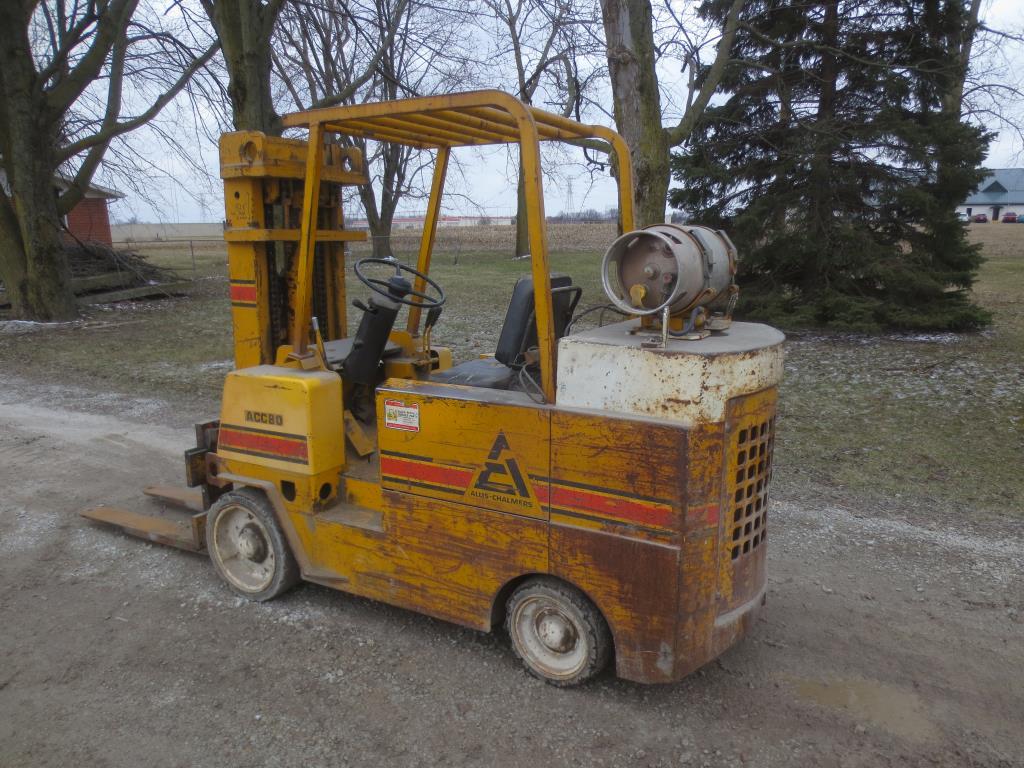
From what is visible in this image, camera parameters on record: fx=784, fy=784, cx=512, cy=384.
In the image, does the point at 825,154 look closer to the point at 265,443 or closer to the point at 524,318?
the point at 524,318

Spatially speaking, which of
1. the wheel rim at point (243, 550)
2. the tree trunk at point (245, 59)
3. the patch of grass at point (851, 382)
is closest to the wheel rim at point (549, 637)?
the wheel rim at point (243, 550)

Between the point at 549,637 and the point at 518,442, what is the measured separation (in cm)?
93

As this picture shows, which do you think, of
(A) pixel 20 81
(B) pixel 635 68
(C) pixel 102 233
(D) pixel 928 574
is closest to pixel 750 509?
(D) pixel 928 574

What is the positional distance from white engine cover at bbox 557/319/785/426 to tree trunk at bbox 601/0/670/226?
6.62 meters

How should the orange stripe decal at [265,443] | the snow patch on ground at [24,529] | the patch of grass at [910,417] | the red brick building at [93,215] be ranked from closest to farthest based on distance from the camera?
the orange stripe decal at [265,443] → the snow patch on ground at [24,529] → the patch of grass at [910,417] → the red brick building at [93,215]

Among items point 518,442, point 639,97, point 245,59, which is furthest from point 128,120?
point 518,442

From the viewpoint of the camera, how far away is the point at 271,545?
4.35 m

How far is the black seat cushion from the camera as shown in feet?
12.6

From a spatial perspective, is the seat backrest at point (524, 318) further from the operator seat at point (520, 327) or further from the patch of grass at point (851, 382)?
the patch of grass at point (851, 382)

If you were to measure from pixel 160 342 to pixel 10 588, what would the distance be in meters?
8.94

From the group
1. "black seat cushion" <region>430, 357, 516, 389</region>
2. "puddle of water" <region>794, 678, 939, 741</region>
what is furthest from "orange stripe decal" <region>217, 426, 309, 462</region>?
"puddle of water" <region>794, 678, 939, 741</region>

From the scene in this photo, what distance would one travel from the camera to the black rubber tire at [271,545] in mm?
4301

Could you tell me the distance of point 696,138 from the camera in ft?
43.1

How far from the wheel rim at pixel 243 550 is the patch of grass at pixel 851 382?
148 inches
